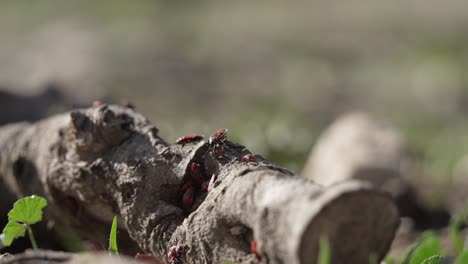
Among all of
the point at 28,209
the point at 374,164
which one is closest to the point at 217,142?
the point at 28,209

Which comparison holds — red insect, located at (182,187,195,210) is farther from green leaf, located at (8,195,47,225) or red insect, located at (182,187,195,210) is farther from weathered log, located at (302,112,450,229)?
weathered log, located at (302,112,450,229)

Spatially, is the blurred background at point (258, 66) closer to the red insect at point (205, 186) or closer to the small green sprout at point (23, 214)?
the small green sprout at point (23, 214)

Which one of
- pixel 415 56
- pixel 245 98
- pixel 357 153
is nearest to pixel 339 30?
pixel 415 56

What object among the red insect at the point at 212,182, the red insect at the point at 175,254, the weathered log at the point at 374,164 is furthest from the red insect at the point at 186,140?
the weathered log at the point at 374,164

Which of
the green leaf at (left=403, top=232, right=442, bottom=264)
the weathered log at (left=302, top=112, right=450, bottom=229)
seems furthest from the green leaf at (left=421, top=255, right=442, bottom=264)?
the weathered log at (left=302, top=112, right=450, bottom=229)

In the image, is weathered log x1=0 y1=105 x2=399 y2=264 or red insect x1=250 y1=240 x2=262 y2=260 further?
red insect x1=250 y1=240 x2=262 y2=260

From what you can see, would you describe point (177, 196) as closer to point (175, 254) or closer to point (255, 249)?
point (175, 254)

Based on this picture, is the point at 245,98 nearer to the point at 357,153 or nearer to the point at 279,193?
the point at 357,153
